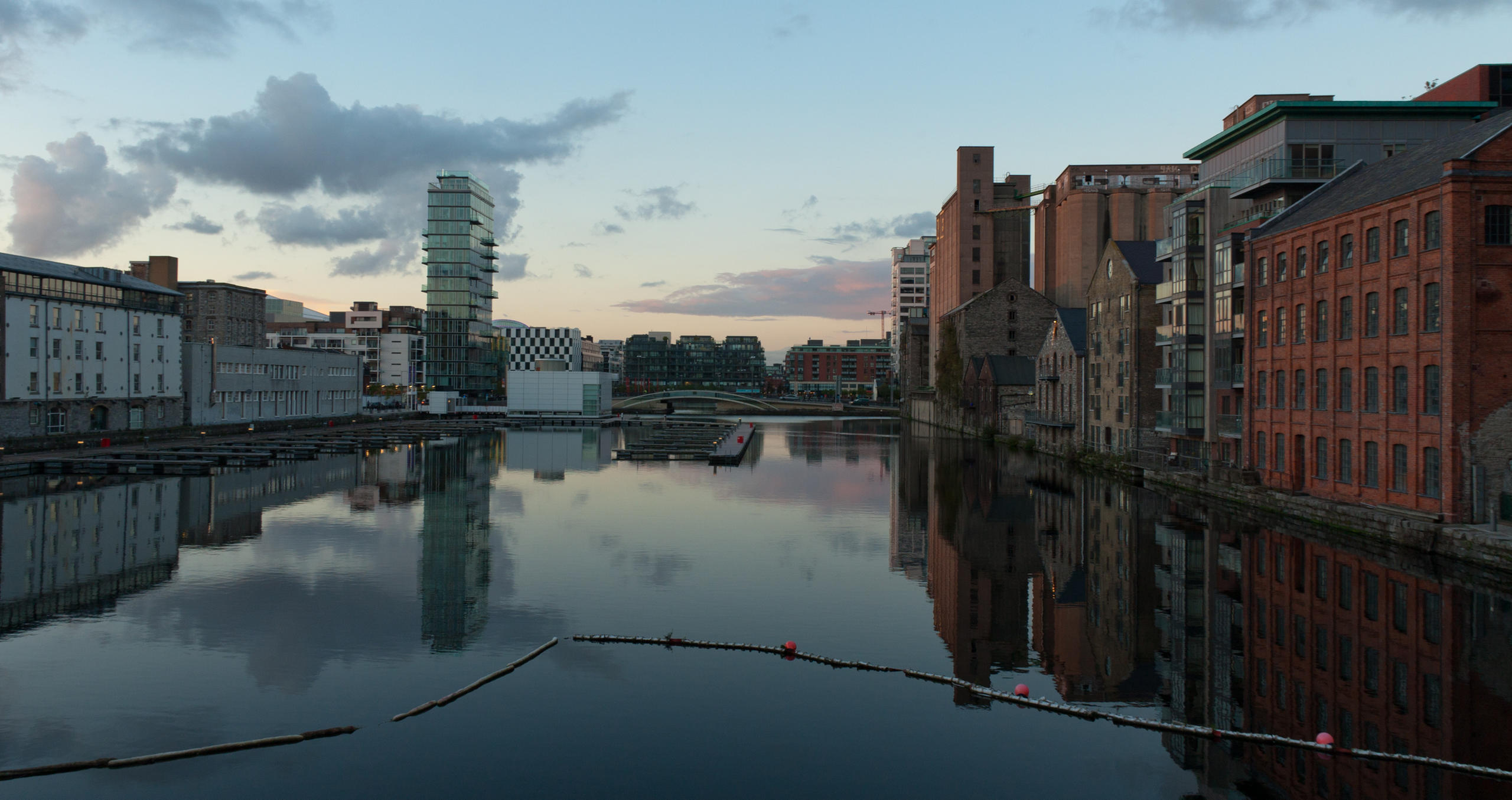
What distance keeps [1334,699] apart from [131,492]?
45.5 m

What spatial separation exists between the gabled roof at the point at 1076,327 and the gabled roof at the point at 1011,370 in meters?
12.0

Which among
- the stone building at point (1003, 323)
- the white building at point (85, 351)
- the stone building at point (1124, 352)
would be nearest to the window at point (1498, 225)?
the stone building at point (1124, 352)

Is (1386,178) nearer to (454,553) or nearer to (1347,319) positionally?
(1347,319)

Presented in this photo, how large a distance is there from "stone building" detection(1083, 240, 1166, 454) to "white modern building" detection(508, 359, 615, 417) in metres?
70.5

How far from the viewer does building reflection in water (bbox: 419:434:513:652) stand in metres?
19.6

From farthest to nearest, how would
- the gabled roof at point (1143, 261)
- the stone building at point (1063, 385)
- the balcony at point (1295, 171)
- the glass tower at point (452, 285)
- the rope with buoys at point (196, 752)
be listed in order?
the glass tower at point (452, 285), the stone building at point (1063, 385), the gabled roof at point (1143, 261), the balcony at point (1295, 171), the rope with buoys at point (196, 752)

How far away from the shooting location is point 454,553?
91.6 feet

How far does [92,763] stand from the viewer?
1236 cm

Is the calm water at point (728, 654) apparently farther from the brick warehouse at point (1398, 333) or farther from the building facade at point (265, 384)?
the building facade at point (265, 384)

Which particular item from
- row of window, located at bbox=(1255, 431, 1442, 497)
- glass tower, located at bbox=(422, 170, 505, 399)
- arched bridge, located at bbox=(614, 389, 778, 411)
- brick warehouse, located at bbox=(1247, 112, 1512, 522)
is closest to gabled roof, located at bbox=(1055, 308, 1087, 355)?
brick warehouse, located at bbox=(1247, 112, 1512, 522)

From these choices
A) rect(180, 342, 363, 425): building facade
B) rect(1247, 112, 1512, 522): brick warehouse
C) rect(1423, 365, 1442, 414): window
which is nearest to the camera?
rect(1247, 112, 1512, 522): brick warehouse

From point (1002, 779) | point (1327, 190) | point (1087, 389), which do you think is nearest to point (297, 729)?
point (1002, 779)

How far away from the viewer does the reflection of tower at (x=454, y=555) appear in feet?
Answer: 64.3

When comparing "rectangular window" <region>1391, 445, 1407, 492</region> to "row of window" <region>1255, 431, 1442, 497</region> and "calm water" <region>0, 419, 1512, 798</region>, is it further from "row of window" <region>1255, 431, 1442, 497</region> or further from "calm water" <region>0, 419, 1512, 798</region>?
"calm water" <region>0, 419, 1512, 798</region>
